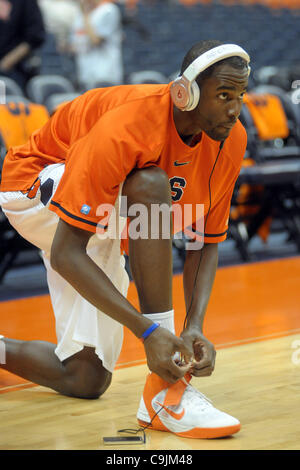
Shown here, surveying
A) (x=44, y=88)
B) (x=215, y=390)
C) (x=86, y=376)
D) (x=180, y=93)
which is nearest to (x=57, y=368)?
(x=86, y=376)

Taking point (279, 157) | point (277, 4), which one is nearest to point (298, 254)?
point (279, 157)

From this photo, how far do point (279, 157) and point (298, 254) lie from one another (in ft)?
3.22

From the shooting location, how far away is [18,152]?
260 cm

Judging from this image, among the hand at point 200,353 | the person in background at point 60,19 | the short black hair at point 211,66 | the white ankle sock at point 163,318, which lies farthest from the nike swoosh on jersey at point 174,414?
the person in background at point 60,19

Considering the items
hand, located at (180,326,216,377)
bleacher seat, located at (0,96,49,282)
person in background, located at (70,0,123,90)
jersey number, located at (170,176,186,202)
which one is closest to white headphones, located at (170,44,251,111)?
jersey number, located at (170,176,186,202)

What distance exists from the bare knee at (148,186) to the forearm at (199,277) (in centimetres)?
40

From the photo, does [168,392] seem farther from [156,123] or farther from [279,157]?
[279,157]

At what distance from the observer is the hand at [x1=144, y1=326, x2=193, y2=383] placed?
1.94 m

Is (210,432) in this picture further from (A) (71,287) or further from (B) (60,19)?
(B) (60,19)

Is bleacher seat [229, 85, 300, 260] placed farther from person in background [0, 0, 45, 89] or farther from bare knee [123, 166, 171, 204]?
bare knee [123, 166, 171, 204]

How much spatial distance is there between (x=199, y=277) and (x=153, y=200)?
17.5 inches

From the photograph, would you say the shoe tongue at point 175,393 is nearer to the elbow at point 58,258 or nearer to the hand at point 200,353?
the hand at point 200,353

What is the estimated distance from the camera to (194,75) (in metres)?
2.01

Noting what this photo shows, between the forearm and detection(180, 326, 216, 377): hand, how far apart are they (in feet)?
0.45
